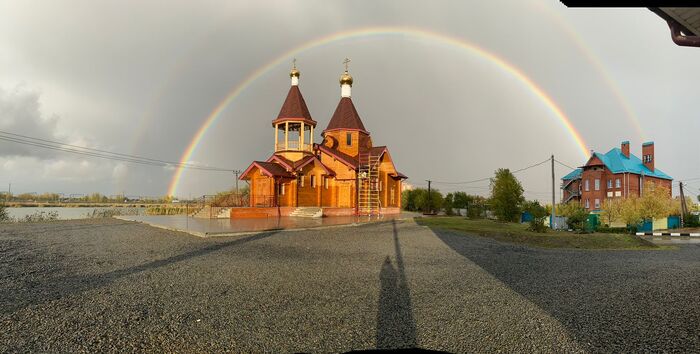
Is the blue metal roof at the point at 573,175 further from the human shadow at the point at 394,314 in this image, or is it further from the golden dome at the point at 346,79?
the human shadow at the point at 394,314

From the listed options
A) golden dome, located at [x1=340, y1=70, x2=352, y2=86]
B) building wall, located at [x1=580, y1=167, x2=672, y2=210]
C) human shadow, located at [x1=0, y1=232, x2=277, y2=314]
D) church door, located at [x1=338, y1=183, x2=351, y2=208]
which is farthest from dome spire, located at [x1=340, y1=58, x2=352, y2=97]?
building wall, located at [x1=580, y1=167, x2=672, y2=210]

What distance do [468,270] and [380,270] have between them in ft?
7.58

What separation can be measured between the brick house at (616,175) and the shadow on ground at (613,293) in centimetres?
4423

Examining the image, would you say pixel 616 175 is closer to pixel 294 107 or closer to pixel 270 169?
pixel 294 107

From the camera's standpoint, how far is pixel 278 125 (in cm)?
3269

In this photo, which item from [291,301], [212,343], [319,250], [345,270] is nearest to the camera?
[212,343]

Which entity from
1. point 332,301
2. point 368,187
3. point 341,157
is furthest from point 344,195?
point 332,301

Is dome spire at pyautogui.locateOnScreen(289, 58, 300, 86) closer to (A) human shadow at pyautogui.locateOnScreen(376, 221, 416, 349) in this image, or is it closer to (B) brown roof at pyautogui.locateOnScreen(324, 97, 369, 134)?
(B) brown roof at pyautogui.locateOnScreen(324, 97, 369, 134)

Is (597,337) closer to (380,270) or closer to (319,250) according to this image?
(380,270)

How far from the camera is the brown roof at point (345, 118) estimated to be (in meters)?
35.6

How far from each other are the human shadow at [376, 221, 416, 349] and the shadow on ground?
2.13m

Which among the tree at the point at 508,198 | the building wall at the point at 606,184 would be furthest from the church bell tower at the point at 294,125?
the building wall at the point at 606,184

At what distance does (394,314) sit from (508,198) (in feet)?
103

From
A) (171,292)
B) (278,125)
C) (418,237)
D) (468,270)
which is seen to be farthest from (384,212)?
(171,292)
